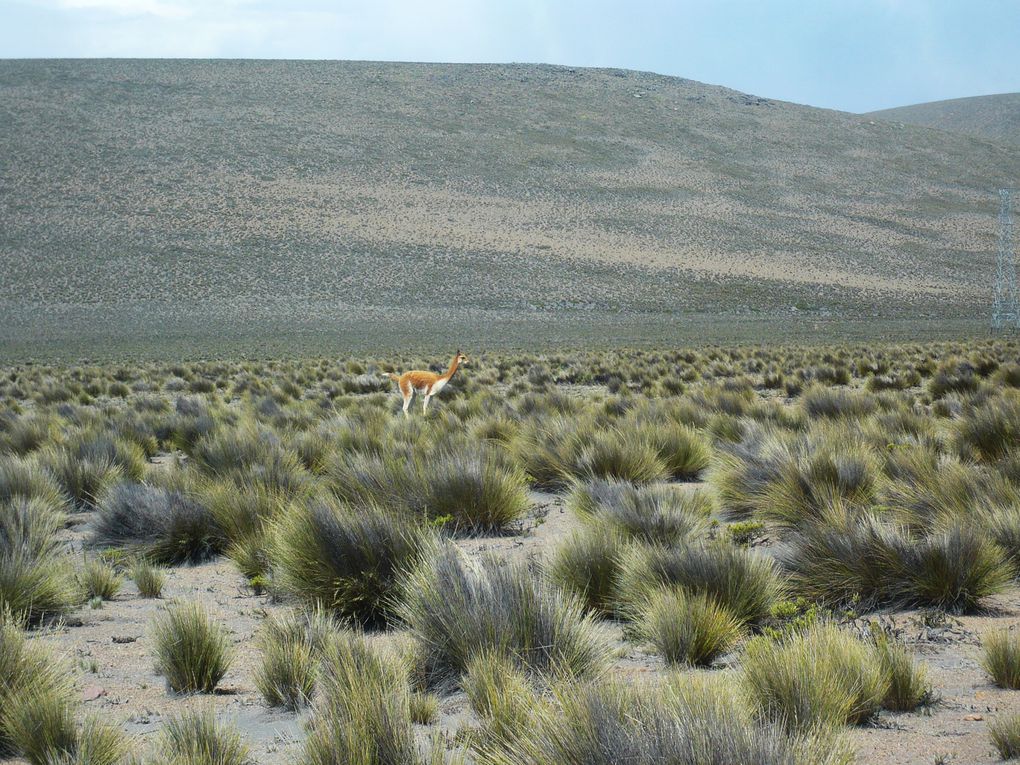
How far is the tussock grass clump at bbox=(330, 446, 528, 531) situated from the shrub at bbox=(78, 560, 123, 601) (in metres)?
1.90

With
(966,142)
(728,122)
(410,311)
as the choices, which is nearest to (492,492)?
(410,311)

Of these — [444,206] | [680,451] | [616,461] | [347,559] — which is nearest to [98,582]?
[347,559]

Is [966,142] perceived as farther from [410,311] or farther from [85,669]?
[85,669]

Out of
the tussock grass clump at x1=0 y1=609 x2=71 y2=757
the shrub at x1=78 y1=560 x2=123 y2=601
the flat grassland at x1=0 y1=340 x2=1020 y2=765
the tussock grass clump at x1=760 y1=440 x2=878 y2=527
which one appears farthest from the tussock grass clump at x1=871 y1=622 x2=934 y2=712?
the shrub at x1=78 y1=560 x2=123 y2=601

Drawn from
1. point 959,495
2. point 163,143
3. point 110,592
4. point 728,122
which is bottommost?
point 110,592

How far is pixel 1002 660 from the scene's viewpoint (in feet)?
13.9

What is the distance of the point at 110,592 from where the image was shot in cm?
637

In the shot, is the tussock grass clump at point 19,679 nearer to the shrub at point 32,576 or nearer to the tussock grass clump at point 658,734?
the shrub at point 32,576

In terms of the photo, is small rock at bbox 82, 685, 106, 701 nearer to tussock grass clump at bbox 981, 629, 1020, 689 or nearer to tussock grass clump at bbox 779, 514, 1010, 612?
tussock grass clump at bbox 779, 514, 1010, 612

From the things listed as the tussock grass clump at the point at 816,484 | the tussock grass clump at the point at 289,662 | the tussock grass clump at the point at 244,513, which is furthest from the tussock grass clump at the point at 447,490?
the tussock grass clump at the point at 289,662

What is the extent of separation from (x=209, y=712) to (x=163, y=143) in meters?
91.6

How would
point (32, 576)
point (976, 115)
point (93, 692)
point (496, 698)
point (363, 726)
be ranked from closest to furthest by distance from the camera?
point (363, 726) → point (496, 698) → point (93, 692) → point (32, 576) → point (976, 115)

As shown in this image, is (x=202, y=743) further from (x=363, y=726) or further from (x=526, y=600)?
A: (x=526, y=600)

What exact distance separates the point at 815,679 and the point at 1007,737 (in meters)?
0.68
